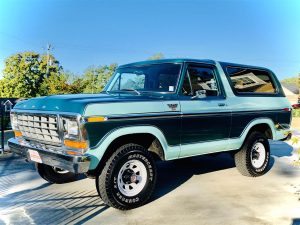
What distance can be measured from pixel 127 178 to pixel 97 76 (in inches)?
770

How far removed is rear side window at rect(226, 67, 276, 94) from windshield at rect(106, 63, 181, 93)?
1.28 m

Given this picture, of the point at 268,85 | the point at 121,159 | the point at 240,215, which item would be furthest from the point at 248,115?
the point at 121,159

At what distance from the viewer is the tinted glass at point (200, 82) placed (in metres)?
5.25

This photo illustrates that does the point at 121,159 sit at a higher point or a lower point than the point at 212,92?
lower

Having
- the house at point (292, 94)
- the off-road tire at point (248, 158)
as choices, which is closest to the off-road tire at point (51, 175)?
the off-road tire at point (248, 158)

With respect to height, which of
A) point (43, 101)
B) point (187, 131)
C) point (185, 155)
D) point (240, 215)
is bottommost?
point (240, 215)

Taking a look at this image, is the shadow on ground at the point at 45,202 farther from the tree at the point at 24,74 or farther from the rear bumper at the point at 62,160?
the tree at the point at 24,74

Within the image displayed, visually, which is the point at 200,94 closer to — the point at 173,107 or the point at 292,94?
the point at 173,107

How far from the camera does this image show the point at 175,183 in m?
5.84

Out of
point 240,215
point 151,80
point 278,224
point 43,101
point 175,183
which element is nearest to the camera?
point 278,224

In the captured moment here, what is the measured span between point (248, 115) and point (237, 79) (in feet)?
2.19

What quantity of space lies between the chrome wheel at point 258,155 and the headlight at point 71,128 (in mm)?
3654

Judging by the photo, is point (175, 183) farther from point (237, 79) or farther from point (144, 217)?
Result: point (237, 79)

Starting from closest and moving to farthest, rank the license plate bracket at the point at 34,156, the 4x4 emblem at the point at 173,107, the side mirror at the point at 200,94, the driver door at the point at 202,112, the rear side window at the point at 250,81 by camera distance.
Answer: the license plate bracket at the point at 34,156, the 4x4 emblem at the point at 173,107, the driver door at the point at 202,112, the side mirror at the point at 200,94, the rear side window at the point at 250,81
